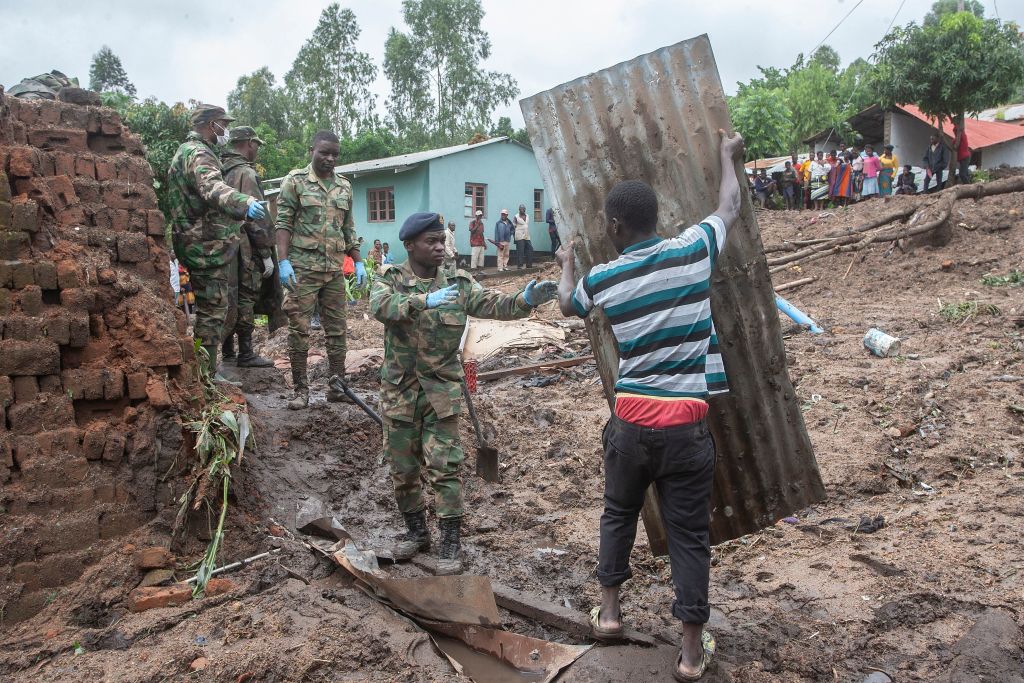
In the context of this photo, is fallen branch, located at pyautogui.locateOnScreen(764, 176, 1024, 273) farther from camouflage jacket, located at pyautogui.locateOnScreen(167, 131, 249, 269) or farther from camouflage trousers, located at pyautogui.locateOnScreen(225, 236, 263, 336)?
camouflage jacket, located at pyautogui.locateOnScreen(167, 131, 249, 269)

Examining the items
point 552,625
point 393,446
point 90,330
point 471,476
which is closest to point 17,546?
point 90,330

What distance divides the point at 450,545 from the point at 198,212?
3.20 metres

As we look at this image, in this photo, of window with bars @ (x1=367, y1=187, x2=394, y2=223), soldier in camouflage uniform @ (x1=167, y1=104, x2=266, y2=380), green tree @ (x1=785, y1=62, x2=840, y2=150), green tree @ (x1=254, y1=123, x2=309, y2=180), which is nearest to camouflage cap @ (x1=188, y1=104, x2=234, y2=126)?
soldier in camouflage uniform @ (x1=167, y1=104, x2=266, y2=380)

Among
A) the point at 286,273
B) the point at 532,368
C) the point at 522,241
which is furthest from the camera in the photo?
the point at 522,241

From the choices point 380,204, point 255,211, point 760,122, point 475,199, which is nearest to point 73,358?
point 255,211

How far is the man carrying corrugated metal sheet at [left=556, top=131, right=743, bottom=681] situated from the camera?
2797 mm

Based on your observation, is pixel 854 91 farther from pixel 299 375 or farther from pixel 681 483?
pixel 681 483

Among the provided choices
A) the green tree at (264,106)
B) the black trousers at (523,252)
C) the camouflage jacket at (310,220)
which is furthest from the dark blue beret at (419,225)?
the green tree at (264,106)

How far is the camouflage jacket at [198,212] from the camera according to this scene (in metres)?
5.41

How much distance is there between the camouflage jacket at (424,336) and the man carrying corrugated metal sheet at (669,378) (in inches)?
42.0

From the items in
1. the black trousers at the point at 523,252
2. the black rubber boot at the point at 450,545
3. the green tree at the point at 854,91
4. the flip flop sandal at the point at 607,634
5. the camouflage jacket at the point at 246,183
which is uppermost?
the green tree at the point at 854,91

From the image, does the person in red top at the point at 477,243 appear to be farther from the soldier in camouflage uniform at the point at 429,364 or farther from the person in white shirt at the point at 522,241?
the soldier in camouflage uniform at the point at 429,364

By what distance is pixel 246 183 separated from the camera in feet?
20.5

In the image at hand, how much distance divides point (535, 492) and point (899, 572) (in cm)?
248
